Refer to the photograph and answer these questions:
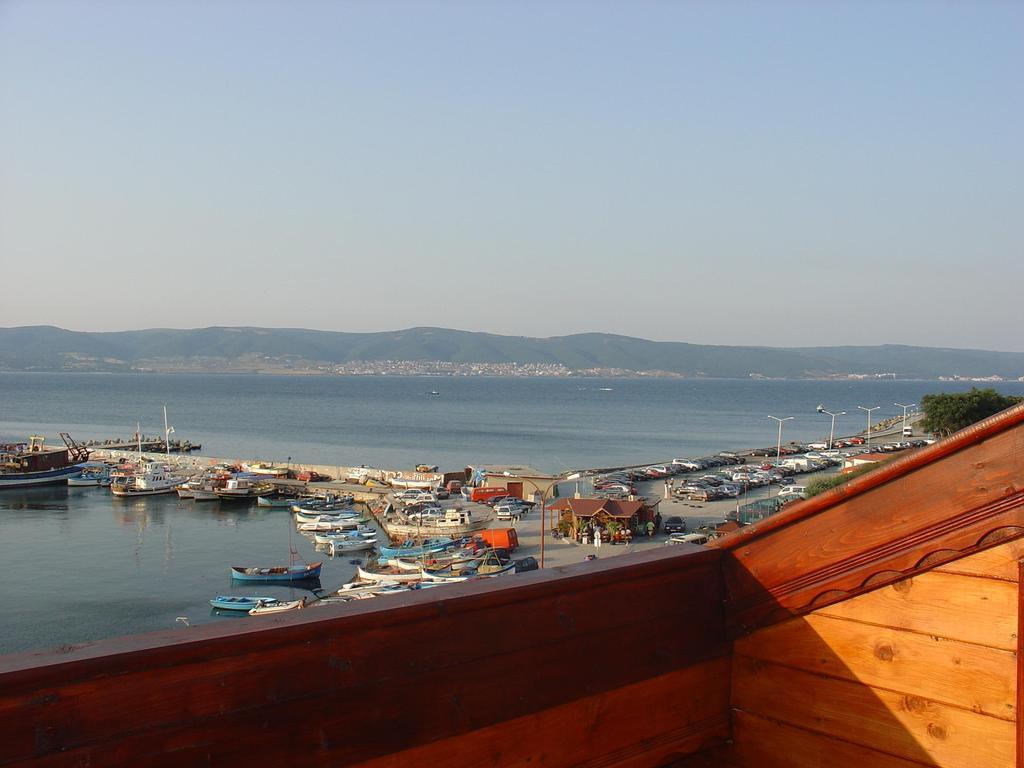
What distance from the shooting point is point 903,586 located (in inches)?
75.4

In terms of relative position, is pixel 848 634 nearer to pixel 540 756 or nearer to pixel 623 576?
pixel 623 576

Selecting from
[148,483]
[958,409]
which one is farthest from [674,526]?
[148,483]

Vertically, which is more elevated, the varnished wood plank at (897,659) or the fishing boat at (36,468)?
the varnished wood plank at (897,659)

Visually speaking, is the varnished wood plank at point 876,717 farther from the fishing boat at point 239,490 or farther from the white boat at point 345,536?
the fishing boat at point 239,490

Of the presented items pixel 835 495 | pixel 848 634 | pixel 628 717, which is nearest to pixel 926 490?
pixel 835 495

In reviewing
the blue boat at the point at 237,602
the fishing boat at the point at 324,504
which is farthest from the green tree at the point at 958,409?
the blue boat at the point at 237,602

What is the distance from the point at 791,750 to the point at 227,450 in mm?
68830

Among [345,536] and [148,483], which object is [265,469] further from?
[345,536]

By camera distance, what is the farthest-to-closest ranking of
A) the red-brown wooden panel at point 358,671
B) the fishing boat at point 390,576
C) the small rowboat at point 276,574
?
the small rowboat at point 276,574, the fishing boat at point 390,576, the red-brown wooden panel at point 358,671

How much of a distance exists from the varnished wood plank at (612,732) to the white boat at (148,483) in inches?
1756

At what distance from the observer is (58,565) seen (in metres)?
27.1

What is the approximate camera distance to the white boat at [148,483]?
41719 millimetres

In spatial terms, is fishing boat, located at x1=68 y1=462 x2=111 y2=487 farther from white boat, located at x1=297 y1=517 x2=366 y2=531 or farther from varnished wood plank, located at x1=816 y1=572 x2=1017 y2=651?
varnished wood plank, located at x1=816 y1=572 x2=1017 y2=651

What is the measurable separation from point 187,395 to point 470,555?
5432 inches
